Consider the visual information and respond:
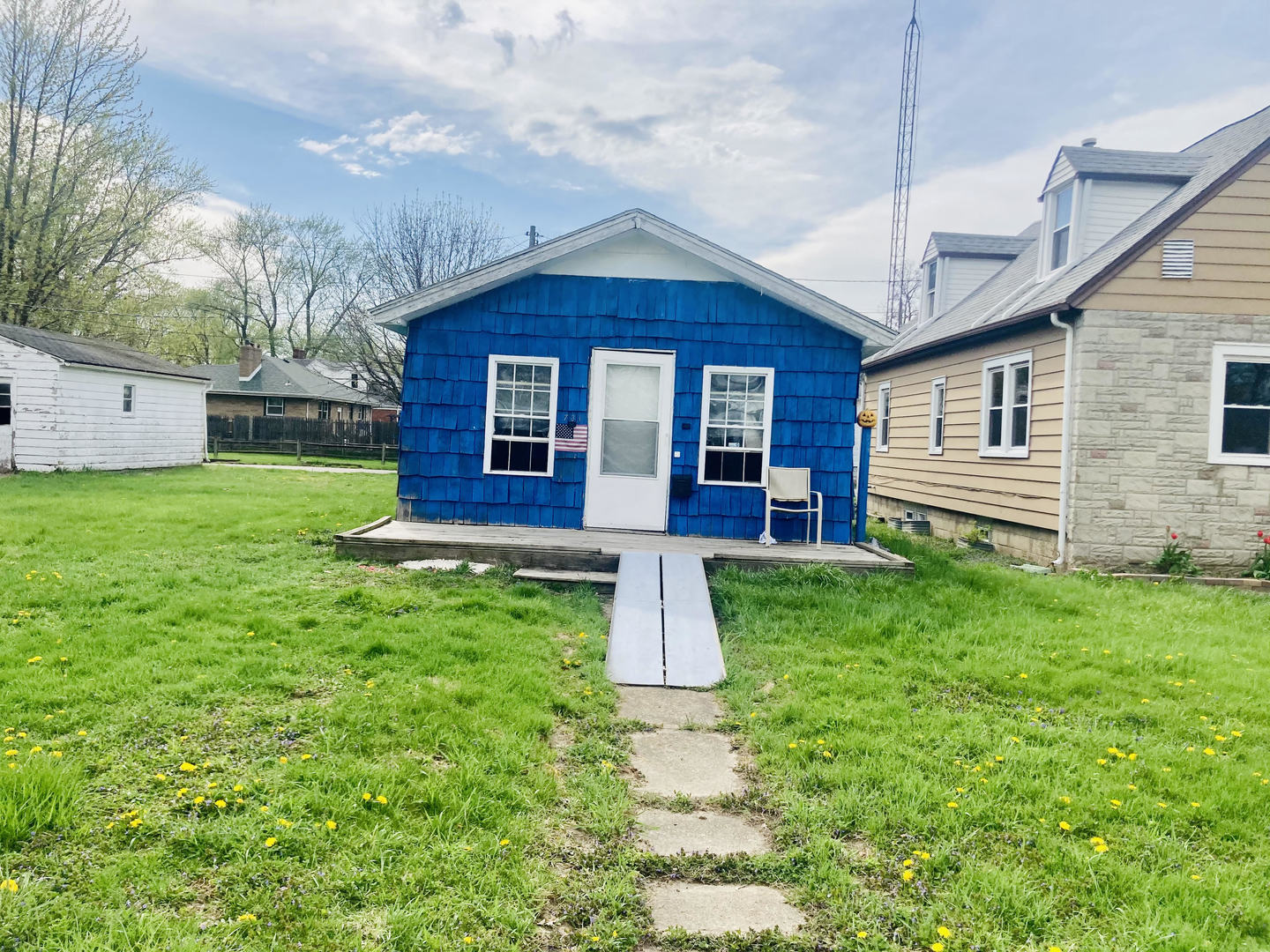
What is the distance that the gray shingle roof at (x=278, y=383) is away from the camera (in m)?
35.4

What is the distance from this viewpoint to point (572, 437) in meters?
9.37

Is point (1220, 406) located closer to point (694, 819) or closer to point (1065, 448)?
point (1065, 448)

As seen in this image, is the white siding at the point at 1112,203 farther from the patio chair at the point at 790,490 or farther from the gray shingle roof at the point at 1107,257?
the patio chair at the point at 790,490

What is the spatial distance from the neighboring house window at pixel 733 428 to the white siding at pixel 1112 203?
552cm

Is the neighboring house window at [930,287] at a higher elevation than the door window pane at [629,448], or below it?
higher

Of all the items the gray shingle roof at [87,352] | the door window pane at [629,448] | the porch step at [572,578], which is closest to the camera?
the porch step at [572,578]

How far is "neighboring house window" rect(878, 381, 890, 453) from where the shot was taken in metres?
16.5

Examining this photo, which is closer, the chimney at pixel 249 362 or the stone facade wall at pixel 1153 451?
the stone facade wall at pixel 1153 451

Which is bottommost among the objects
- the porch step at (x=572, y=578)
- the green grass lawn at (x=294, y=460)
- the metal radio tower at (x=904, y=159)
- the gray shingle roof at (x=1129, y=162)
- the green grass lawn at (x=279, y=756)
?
the green grass lawn at (x=279, y=756)

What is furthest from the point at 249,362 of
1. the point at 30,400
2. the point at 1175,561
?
the point at 1175,561

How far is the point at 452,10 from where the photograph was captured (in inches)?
392

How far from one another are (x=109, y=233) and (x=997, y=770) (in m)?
28.2

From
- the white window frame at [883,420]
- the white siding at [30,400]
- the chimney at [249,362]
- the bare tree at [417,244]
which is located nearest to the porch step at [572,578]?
the white window frame at [883,420]

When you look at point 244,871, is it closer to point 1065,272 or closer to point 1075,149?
point 1065,272
